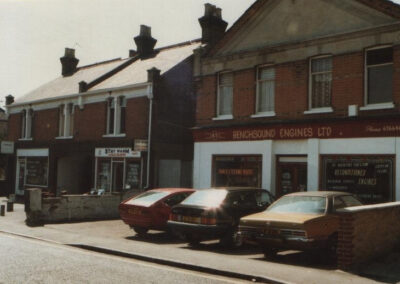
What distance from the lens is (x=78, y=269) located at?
9.28 m

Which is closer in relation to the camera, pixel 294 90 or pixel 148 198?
pixel 148 198

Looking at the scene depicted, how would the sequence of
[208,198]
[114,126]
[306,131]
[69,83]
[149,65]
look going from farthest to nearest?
[69,83]
[149,65]
[114,126]
[306,131]
[208,198]

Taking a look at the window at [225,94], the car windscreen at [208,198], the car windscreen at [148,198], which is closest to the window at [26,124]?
the window at [225,94]

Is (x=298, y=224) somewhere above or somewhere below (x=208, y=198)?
below

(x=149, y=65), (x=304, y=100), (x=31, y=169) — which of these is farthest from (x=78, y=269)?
(x=31, y=169)

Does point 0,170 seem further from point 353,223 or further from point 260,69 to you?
point 353,223

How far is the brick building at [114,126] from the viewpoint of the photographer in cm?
2397

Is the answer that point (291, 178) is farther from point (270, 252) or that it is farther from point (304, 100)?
point (270, 252)

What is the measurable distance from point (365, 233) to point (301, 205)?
1672 mm

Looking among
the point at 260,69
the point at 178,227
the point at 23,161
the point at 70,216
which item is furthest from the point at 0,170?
the point at 178,227

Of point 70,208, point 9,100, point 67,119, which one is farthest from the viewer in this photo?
point 9,100

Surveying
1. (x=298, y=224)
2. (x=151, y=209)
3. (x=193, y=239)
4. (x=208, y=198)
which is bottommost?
(x=193, y=239)

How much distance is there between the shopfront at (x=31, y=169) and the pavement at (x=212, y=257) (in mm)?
13518

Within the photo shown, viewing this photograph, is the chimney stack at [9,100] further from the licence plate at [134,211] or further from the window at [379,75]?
the window at [379,75]
